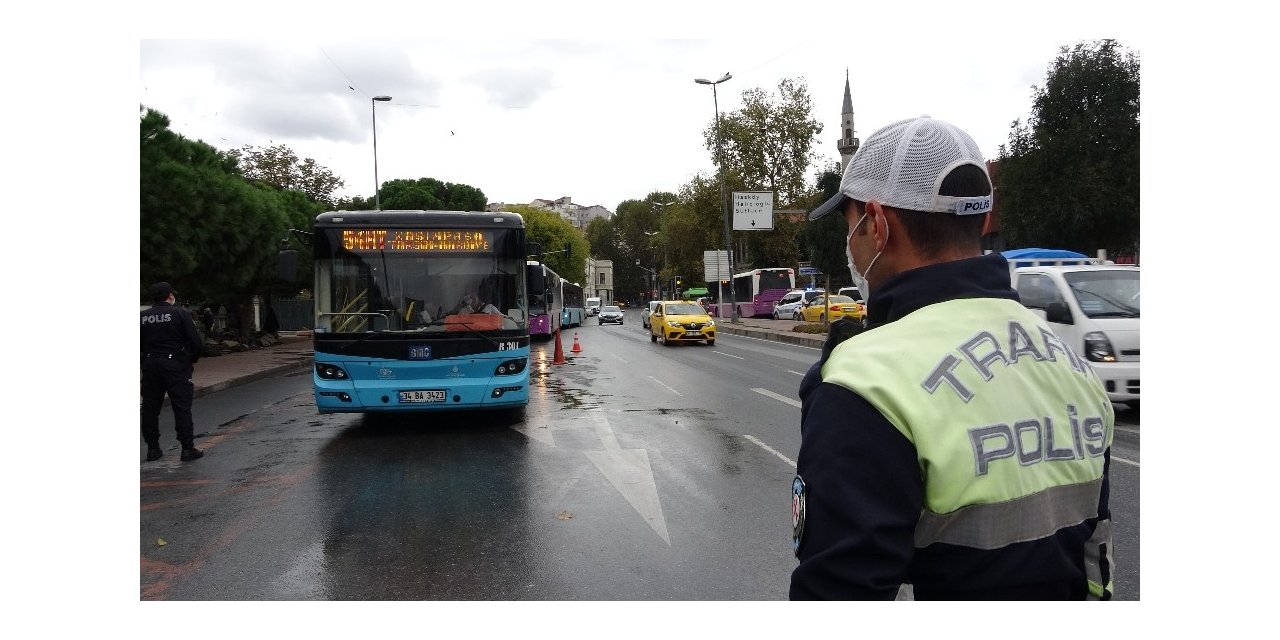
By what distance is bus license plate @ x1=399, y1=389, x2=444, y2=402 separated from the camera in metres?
9.48

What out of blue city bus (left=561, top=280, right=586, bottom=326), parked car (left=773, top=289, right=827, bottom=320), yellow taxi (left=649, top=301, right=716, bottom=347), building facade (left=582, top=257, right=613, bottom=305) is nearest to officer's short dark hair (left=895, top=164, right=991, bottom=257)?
yellow taxi (left=649, top=301, right=716, bottom=347)

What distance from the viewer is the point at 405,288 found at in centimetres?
967

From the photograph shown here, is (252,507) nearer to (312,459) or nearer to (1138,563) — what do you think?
(312,459)

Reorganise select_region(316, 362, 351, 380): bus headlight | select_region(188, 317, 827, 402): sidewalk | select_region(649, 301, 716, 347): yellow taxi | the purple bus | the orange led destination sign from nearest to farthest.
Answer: select_region(316, 362, 351, 380): bus headlight
the orange led destination sign
select_region(188, 317, 827, 402): sidewalk
select_region(649, 301, 716, 347): yellow taxi
the purple bus

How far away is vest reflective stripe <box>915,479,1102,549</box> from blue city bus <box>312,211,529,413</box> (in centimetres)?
849

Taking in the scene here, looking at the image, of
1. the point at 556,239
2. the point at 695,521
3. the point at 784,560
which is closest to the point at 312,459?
the point at 695,521

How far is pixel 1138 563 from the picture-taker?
183 inches

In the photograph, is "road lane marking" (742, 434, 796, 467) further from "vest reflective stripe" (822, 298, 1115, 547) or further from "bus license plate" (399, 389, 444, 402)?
"vest reflective stripe" (822, 298, 1115, 547)

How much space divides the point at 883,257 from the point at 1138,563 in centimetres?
400

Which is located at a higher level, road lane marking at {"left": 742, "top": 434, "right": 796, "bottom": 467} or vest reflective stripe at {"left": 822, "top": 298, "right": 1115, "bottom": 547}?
vest reflective stripe at {"left": 822, "top": 298, "right": 1115, "bottom": 547}

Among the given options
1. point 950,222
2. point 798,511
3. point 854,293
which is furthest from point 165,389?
point 950,222

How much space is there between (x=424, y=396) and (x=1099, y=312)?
811 cm

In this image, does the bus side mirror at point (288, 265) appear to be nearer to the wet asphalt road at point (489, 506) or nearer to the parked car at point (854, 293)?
the wet asphalt road at point (489, 506)

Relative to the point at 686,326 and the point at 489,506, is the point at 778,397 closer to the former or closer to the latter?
the point at 489,506
